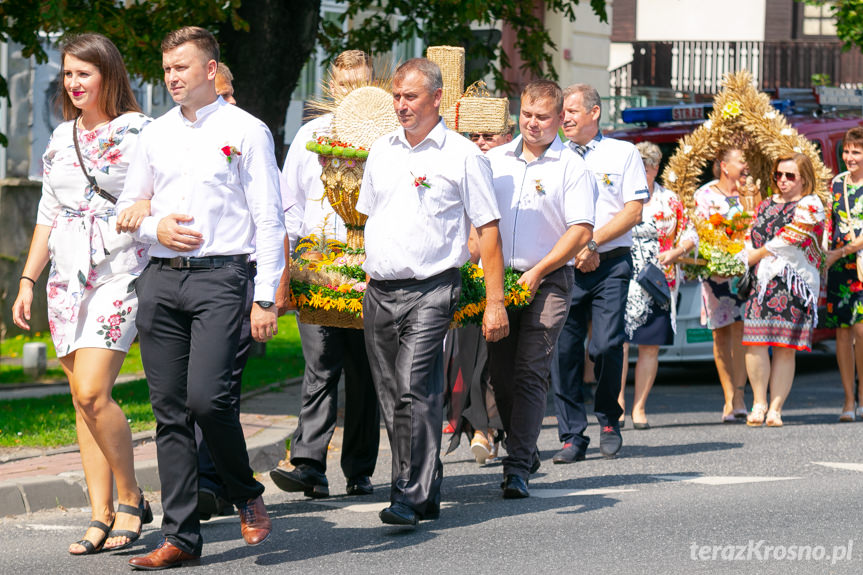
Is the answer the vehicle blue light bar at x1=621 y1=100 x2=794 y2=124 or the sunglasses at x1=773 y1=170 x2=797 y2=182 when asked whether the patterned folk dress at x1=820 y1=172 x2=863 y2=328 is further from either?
the vehicle blue light bar at x1=621 y1=100 x2=794 y2=124

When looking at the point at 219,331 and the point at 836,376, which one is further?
the point at 836,376

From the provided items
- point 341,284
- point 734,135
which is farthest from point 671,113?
point 341,284

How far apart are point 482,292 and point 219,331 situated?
5.19ft

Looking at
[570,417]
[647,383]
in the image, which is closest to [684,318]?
[647,383]

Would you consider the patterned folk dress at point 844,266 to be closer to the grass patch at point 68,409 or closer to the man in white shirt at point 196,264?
the grass patch at point 68,409

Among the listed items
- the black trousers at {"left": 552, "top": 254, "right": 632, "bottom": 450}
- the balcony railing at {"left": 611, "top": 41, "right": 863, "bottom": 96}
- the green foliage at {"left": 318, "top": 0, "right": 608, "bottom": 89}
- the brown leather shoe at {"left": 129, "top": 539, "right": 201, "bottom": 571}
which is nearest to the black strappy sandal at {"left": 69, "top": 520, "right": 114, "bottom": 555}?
the brown leather shoe at {"left": 129, "top": 539, "right": 201, "bottom": 571}

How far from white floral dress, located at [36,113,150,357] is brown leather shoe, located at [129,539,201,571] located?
0.85 metres

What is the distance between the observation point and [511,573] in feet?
17.6

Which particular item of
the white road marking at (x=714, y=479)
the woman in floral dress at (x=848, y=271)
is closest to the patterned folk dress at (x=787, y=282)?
the woman in floral dress at (x=848, y=271)

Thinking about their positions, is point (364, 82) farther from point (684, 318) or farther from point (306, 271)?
point (684, 318)

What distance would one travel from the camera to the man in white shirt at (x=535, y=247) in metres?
7.01

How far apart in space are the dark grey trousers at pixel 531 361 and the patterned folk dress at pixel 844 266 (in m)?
3.92

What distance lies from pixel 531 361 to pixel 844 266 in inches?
165

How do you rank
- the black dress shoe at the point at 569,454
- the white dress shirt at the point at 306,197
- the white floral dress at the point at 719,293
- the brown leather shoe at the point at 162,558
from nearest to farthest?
the brown leather shoe at the point at 162,558 → the white dress shirt at the point at 306,197 → the black dress shoe at the point at 569,454 → the white floral dress at the point at 719,293
